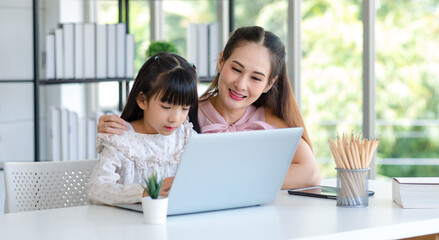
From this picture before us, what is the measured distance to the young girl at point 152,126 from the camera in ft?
5.57

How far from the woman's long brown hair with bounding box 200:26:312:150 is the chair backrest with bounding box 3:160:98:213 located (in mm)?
516

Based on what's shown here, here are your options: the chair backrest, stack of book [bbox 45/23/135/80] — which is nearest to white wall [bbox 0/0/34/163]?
stack of book [bbox 45/23/135/80]

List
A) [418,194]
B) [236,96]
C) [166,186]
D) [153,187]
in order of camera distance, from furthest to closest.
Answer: [236,96]
[418,194]
[166,186]
[153,187]

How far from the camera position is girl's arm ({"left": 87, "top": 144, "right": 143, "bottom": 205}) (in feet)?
4.94

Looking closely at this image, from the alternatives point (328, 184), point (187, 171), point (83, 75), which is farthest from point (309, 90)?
point (187, 171)

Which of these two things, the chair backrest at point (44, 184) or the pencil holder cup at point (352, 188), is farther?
the chair backrest at point (44, 184)

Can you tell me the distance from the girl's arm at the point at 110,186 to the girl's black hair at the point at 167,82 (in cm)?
19

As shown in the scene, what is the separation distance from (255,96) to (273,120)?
0.17m

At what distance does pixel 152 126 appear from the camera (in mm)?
1777

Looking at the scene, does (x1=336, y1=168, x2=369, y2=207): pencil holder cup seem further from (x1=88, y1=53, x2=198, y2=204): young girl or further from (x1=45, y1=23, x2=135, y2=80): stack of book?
(x1=45, y1=23, x2=135, y2=80): stack of book

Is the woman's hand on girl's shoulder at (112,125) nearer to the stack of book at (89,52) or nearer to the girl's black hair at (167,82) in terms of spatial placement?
the girl's black hair at (167,82)

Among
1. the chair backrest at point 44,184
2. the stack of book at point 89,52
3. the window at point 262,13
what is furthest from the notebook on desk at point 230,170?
the window at point 262,13

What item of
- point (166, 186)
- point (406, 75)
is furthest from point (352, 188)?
point (406, 75)

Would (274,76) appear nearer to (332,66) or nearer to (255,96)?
(255,96)
